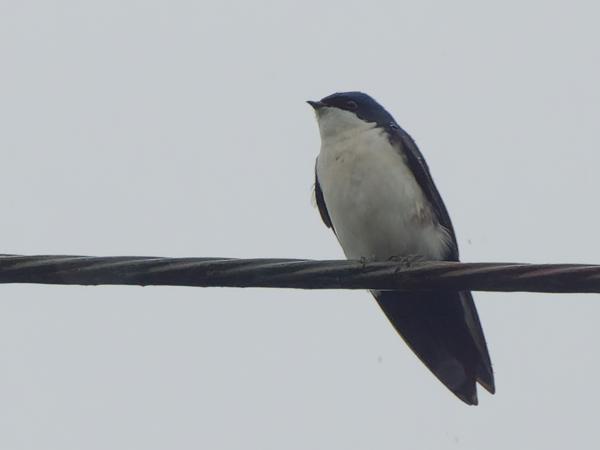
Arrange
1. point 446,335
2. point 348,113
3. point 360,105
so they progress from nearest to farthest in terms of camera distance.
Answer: point 446,335 < point 348,113 < point 360,105

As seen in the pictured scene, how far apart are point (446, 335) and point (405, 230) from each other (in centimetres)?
56

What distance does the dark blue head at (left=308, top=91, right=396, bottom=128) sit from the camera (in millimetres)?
6684

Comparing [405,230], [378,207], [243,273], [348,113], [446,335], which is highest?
[348,113]

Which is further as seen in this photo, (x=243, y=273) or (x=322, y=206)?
(x=322, y=206)

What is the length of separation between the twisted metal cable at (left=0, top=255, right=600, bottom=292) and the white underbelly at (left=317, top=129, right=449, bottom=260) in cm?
181

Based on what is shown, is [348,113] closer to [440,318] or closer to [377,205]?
[377,205]

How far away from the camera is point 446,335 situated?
19.3 feet

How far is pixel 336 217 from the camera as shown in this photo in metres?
6.17

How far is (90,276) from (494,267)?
4.37 feet

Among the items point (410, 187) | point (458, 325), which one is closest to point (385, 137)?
point (410, 187)

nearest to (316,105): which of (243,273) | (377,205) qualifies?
(377,205)

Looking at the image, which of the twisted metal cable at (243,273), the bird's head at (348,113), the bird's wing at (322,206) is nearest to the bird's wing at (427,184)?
the bird's head at (348,113)

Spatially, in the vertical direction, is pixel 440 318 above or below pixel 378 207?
below

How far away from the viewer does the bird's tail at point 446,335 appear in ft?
18.4
